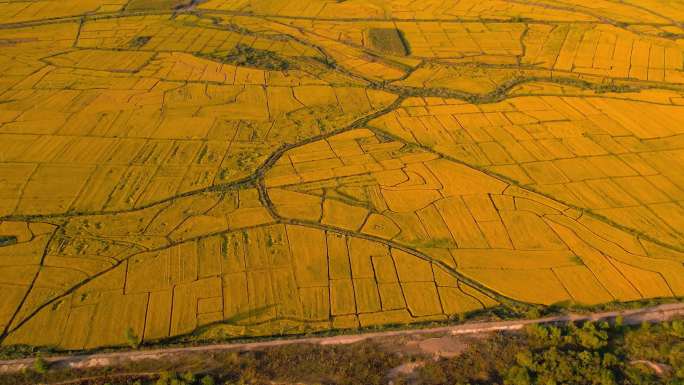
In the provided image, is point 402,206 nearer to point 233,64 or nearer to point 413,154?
point 413,154

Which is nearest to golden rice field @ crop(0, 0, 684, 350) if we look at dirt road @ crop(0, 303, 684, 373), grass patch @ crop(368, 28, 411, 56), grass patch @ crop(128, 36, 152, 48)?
grass patch @ crop(128, 36, 152, 48)

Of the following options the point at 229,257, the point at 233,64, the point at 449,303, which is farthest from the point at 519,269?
the point at 233,64

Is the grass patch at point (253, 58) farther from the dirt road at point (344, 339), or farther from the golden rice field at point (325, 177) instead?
the dirt road at point (344, 339)

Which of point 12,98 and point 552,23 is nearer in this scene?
point 12,98

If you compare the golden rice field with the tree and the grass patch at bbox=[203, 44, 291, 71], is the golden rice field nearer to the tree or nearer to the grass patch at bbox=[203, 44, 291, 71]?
the grass patch at bbox=[203, 44, 291, 71]

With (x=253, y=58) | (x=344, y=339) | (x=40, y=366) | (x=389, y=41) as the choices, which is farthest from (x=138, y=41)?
(x=344, y=339)

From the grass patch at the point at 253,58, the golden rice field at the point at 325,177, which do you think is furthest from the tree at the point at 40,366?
the grass patch at the point at 253,58
